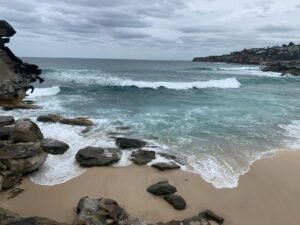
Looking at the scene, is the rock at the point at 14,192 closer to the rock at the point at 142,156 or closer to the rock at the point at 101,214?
the rock at the point at 101,214

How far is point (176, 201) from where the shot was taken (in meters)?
8.07

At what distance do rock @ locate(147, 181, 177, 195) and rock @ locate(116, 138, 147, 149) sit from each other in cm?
313

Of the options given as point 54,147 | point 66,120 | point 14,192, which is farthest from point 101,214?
point 66,120

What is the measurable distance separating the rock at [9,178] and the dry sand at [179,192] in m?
0.23

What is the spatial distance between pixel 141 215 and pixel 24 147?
4181 mm

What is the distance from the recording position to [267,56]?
97.9m

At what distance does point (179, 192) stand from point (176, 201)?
2.31ft

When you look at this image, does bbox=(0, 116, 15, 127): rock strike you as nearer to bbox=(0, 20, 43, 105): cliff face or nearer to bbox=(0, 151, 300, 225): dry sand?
bbox=(0, 20, 43, 105): cliff face

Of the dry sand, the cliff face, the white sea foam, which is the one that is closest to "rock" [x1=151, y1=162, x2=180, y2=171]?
the dry sand

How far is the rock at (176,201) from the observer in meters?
7.93

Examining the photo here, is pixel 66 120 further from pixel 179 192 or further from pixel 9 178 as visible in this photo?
pixel 179 192

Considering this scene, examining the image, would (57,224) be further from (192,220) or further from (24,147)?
(24,147)

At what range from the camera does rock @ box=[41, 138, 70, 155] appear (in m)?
10.9

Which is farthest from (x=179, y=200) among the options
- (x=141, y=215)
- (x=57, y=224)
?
(x=57, y=224)
